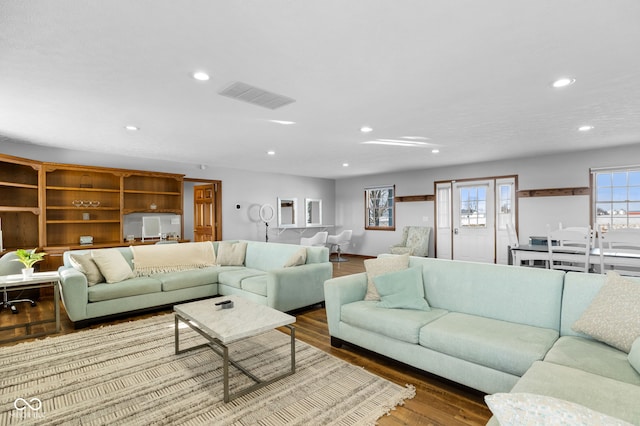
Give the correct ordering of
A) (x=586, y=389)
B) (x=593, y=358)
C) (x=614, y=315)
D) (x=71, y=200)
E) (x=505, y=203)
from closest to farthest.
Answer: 1. (x=586, y=389)
2. (x=593, y=358)
3. (x=614, y=315)
4. (x=71, y=200)
5. (x=505, y=203)

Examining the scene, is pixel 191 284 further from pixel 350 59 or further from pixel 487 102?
pixel 487 102

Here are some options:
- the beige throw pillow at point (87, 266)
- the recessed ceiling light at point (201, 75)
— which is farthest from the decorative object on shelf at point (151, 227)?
the recessed ceiling light at point (201, 75)

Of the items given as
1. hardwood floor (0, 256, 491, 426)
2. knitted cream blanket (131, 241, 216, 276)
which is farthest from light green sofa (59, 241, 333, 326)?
hardwood floor (0, 256, 491, 426)

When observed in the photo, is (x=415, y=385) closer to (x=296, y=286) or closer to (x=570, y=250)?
(x=296, y=286)

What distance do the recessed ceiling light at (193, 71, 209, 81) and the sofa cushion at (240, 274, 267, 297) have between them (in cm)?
237

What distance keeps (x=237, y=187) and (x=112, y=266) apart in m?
4.03

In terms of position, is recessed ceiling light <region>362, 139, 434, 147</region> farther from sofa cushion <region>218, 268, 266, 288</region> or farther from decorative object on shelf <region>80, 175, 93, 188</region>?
decorative object on shelf <region>80, 175, 93, 188</region>

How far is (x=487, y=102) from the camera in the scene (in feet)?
10.6

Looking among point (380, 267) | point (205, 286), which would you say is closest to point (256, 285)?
point (205, 286)

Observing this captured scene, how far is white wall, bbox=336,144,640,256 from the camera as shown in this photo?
581cm

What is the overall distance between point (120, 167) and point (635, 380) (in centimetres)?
718

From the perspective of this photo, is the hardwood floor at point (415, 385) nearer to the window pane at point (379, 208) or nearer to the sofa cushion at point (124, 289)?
the sofa cushion at point (124, 289)

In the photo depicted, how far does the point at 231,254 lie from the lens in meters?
5.22

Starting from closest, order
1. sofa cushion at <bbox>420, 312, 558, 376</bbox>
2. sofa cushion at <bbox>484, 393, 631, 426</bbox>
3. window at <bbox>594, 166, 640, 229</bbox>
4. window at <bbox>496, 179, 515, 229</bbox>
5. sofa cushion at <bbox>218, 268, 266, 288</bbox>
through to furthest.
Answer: sofa cushion at <bbox>484, 393, 631, 426</bbox>, sofa cushion at <bbox>420, 312, 558, 376</bbox>, sofa cushion at <bbox>218, 268, 266, 288</bbox>, window at <bbox>594, 166, 640, 229</bbox>, window at <bbox>496, 179, 515, 229</bbox>
